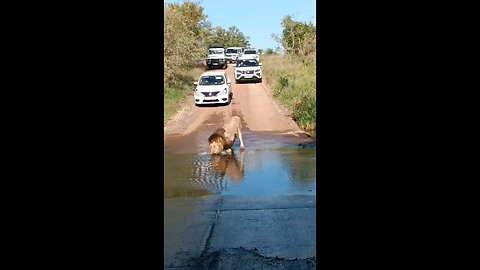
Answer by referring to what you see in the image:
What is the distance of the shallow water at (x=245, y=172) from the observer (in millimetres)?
7391

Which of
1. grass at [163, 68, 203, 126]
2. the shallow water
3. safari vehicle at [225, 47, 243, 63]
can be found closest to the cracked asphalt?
the shallow water

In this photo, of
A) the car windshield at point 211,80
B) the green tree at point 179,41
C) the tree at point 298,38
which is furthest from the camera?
the tree at point 298,38

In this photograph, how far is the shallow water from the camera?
24.2ft

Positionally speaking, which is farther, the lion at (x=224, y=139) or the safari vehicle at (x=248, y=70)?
the safari vehicle at (x=248, y=70)

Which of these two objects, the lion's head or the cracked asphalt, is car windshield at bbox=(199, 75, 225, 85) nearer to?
the lion's head

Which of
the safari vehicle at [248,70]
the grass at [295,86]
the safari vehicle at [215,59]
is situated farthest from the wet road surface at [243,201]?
the safari vehicle at [215,59]

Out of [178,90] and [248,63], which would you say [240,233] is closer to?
[178,90]

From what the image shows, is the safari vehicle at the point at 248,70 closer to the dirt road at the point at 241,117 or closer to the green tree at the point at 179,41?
the dirt road at the point at 241,117

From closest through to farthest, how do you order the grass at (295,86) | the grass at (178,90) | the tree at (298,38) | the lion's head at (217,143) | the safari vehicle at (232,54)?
the lion's head at (217,143)
the grass at (295,86)
the grass at (178,90)
the tree at (298,38)
the safari vehicle at (232,54)

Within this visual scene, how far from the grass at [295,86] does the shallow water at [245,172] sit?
2502 millimetres

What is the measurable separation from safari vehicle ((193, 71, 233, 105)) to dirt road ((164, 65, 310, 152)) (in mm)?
265
